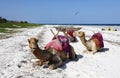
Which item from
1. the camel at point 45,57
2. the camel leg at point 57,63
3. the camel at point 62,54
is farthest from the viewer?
the camel at point 62,54

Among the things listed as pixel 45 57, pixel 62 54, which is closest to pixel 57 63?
pixel 45 57

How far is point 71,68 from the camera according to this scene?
9219 mm

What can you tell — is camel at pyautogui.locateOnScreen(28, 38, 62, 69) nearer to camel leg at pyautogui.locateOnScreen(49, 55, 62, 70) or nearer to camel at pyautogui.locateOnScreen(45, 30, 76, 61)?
camel leg at pyautogui.locateOnScreen(49, 55, 62, 70)

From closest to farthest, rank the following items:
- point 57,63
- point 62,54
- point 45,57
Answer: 1. point 45,57
2. point 57,63
3. point 62,54

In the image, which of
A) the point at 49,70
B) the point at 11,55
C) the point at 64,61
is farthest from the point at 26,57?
the point at 49,70

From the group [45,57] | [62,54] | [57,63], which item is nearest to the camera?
[45,57]

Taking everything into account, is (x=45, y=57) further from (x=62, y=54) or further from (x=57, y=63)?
(x=62, y=54)

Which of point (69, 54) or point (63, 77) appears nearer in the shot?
point (63, 77)

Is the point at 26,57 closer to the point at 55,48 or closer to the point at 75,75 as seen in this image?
the point at 55,48

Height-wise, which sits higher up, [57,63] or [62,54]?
[62,54]

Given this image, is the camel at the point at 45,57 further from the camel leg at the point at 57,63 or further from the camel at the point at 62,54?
the camel at the point at 62,54

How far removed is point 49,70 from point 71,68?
0.83 meters

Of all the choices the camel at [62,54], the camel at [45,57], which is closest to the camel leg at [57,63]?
the camel at [45,57]

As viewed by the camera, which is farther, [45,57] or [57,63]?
[57,63]
